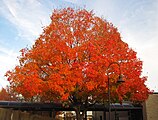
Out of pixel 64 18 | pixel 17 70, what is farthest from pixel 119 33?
pixel 17 70

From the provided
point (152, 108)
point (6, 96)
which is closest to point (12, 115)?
point (152, 108)

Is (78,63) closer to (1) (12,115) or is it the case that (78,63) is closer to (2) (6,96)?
(1) (12,115)

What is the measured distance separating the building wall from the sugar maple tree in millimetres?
11306

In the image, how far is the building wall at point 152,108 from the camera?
1462 inches

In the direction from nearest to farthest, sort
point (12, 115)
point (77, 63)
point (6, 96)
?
1. point (12, 115)
2. point (77, 63)
3. point (6, 96)

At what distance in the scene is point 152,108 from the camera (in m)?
37.6

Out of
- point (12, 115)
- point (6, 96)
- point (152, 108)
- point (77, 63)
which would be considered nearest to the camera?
point (12, 115)

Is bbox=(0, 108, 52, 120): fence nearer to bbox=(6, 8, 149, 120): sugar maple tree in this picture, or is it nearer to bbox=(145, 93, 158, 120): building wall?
bbox=(6, 8, 149, 120): sugar maple tree

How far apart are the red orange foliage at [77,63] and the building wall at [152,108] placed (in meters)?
11.3

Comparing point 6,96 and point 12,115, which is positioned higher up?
point 6,96

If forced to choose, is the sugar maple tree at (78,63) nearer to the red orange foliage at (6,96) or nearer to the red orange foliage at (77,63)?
the red orange foliage at (77,63)

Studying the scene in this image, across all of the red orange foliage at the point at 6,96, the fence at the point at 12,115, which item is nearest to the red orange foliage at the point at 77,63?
the fence at the point at 12,115

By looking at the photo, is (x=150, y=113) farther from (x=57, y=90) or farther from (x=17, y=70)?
(x=17, y=70)

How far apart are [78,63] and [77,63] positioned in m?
0.17
